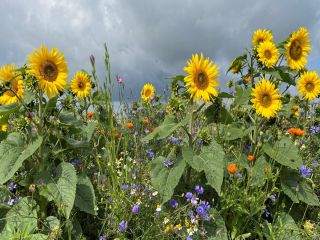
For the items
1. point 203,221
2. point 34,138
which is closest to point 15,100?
point 34,138

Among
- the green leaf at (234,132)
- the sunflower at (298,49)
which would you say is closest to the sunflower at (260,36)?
the sunflower at (298,49)

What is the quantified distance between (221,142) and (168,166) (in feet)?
2.85

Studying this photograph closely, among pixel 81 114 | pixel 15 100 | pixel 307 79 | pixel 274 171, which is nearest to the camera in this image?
pixel 15 100

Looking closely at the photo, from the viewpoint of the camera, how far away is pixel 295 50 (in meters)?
4.49

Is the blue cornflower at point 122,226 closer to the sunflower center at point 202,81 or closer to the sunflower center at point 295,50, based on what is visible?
the sunflower center at point 202,81

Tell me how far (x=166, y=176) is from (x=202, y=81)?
0.85 meters

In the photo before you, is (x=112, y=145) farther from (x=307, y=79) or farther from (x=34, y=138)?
(x=307, y=79)

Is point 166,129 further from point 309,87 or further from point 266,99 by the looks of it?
point 309,87

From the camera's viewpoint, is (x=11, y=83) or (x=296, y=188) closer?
(x=11, y=83)

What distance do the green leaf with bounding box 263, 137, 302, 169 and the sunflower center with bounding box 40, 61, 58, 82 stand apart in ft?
6.39

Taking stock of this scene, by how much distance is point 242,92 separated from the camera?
4051 millimetres

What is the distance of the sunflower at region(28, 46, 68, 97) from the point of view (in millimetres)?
3195

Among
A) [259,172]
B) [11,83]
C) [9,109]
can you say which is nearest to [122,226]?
[9,109]

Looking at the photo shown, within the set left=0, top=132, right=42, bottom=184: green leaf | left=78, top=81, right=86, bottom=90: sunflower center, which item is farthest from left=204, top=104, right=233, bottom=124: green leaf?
left=78, top=81, right=86, bottom=90: sunflower center
